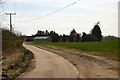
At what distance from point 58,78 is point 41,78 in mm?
814

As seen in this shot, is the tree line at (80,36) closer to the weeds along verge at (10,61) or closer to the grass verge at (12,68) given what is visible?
the weeds along verge at (10,61)

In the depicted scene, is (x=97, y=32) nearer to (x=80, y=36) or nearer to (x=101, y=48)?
(x=80, y=36)

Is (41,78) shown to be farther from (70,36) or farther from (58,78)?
(70,36)

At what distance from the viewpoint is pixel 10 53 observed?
3444 cm

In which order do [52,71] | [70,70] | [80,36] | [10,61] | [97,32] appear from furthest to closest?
[80,36] → [97,32] → [10,61] → [70,70] → [52,71]

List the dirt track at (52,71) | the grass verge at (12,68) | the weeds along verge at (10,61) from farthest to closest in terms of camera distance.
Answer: the weeds along verge at (10,61)
the dirt track at (52,71)
the grass verge at (12,68)

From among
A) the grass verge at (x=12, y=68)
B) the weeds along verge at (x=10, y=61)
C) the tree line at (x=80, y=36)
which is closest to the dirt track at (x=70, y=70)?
the grass verge at (x=12, y=68)

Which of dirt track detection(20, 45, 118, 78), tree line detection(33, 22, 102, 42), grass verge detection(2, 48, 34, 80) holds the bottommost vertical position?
dirt track detection(20, 45, 118, 78)

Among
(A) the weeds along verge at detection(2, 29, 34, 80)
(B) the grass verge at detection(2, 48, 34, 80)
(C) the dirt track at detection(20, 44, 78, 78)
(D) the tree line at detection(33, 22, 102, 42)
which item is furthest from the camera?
(D) the tree line at detection(33, 22, 102, 42)

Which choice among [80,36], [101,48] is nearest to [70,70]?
[101,48]

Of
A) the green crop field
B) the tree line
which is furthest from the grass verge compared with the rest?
the tree line

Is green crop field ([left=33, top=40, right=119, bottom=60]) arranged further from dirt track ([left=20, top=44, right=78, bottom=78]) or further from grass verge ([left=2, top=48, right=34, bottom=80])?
grass verge ([left=2, top=48, right=34, bottom=80])

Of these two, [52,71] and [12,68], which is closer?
[52,71]

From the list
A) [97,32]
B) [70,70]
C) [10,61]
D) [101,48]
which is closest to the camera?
[70,70]
